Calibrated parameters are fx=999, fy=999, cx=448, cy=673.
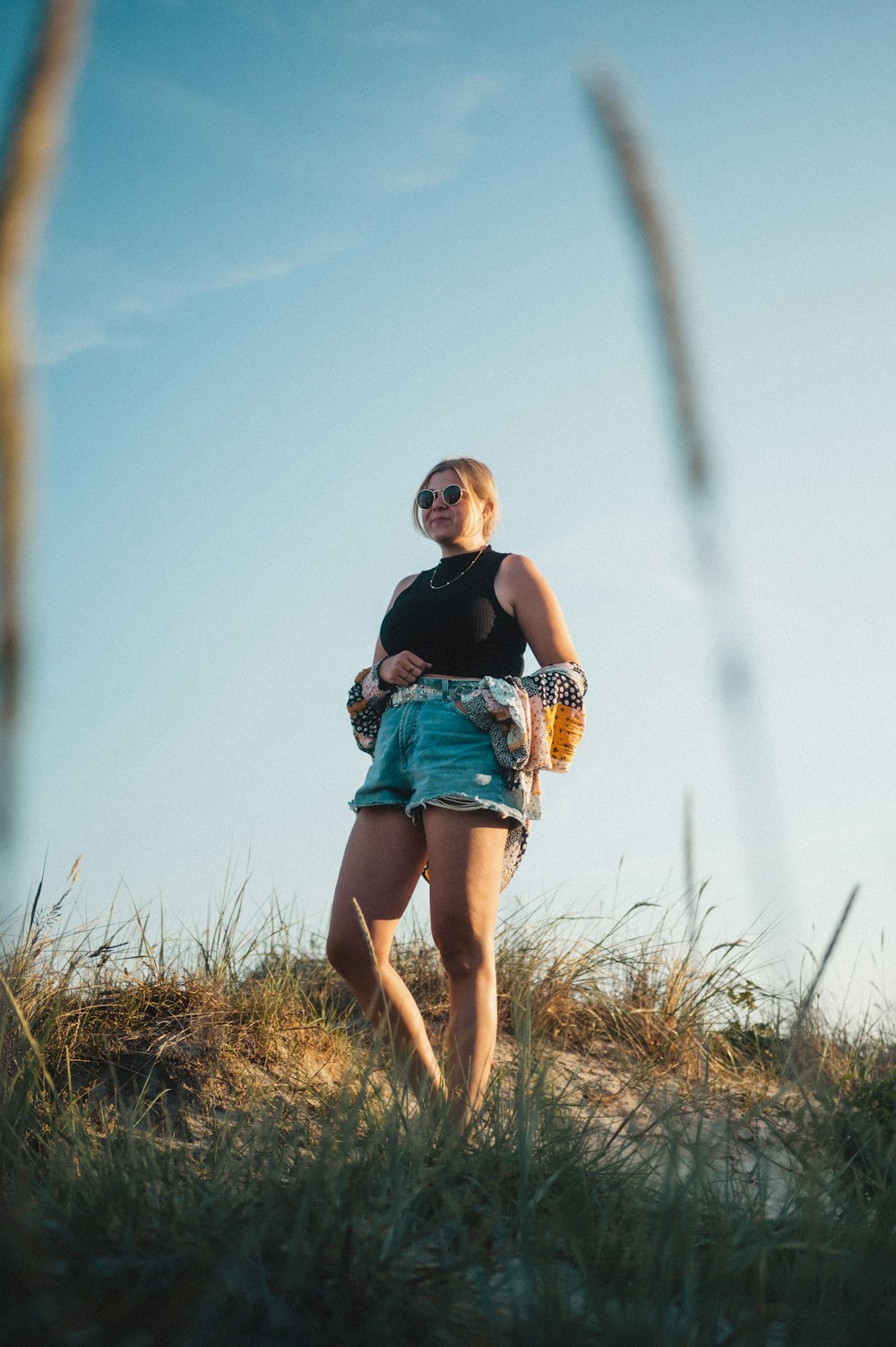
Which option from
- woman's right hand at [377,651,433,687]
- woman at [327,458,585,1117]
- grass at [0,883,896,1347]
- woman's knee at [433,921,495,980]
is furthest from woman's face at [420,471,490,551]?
grass at [0,883,896,1347]

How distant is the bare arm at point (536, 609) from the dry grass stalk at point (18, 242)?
2849 millimetres

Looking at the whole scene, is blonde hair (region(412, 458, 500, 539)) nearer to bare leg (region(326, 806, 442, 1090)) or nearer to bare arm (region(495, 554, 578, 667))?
bare arm (region(495, 554, 578, 667))

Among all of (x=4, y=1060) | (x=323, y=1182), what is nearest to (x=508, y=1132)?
(x=323, y=1182)

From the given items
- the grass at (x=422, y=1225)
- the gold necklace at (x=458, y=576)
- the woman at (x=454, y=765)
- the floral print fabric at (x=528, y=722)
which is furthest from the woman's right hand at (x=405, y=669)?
the grass at (x=422, y=1225)

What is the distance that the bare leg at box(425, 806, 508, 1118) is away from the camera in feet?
9.37

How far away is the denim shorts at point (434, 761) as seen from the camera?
9.56ft

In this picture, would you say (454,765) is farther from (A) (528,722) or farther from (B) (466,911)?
(B) (466,911)

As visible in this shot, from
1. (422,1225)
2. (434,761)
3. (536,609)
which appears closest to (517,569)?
(536,609)

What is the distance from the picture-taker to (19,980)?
3424 mm

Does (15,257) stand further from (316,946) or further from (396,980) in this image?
(316,946)

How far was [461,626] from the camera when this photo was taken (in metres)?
3.17

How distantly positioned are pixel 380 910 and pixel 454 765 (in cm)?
Answer: 48

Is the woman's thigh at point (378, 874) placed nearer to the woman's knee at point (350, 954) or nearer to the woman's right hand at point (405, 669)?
the woman's knee at point (350, 954)

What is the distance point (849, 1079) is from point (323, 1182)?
2971 millimetres
